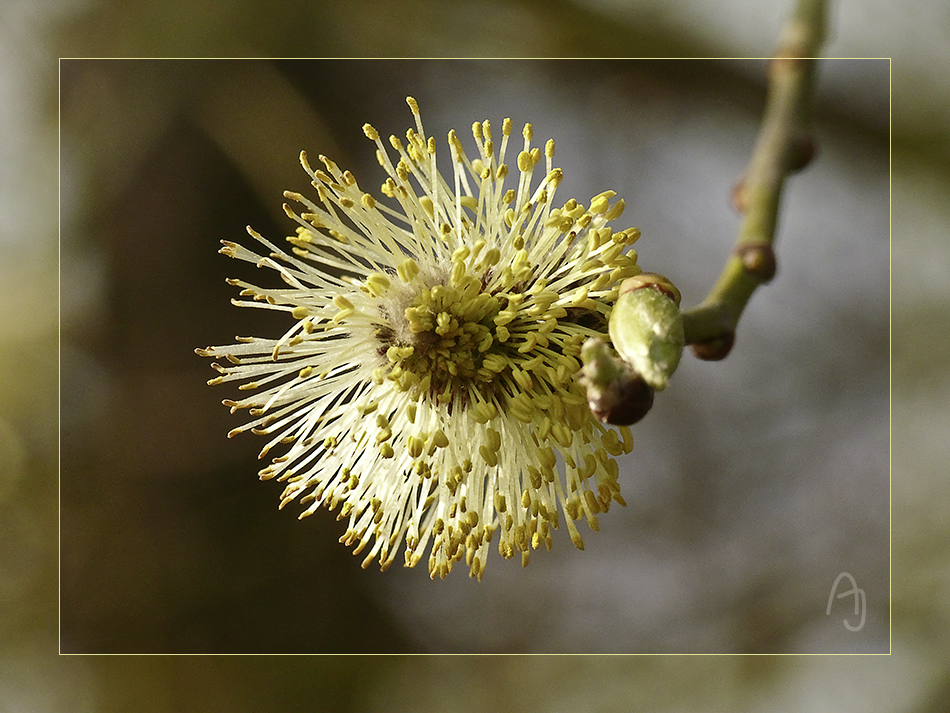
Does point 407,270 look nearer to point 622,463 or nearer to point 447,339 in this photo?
point 447,339

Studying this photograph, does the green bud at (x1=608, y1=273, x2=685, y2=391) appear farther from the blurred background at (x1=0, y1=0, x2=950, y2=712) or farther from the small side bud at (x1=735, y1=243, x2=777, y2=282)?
the blurred background at (x1=0, y1=0, x2=950, y2=712)

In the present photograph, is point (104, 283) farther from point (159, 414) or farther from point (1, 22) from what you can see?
point (1, 22)

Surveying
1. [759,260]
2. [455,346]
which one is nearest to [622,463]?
[455,346]

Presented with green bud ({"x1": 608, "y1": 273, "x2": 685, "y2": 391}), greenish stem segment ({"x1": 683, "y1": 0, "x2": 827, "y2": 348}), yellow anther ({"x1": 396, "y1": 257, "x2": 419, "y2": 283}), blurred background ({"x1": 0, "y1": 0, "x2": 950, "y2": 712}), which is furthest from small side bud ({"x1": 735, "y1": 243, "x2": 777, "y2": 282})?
blurred background ({"x1": 0, "y1": 0, "x2": 950, "y2": 712})

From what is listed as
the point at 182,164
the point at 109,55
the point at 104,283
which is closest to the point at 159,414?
the point at 104,283

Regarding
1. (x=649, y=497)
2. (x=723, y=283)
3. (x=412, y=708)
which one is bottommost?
(x=412, y=708)

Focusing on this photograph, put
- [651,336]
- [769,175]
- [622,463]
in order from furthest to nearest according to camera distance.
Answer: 1. [622,463]
2. [769,175]
3. [651,336]
